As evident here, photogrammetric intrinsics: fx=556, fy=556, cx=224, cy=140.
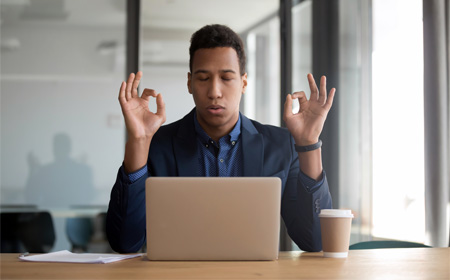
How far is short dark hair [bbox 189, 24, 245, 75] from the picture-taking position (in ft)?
7.37

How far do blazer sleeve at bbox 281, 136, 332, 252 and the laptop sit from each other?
0.43 metres

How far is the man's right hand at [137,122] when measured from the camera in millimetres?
1853

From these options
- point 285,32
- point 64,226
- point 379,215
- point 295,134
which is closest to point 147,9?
point 285,32

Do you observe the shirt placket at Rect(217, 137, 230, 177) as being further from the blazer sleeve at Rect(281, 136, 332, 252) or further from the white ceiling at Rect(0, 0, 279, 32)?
the white ceiling at Rect(0, 0, 279, 32)

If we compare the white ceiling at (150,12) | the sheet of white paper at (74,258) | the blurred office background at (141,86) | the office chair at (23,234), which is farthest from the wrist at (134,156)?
the white ceiling at (150,12)

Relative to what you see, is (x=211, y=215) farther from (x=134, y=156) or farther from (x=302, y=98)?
(x=302, y=98)

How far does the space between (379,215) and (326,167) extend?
0.67m

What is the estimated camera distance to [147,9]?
4.55 meters

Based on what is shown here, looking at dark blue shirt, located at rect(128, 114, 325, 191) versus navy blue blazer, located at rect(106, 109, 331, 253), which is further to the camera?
dark blue shirt, located at rect(128, 114, 325, 191)

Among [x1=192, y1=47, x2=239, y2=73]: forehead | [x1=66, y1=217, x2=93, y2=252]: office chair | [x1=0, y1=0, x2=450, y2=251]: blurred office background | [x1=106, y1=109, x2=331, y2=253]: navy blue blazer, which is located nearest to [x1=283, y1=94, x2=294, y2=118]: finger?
[x1=106, y1=109, x2=331, y2=253]: navy blue blazer

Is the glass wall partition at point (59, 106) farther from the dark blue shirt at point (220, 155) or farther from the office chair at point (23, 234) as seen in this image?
the dark blue shirt at point (220, 155)

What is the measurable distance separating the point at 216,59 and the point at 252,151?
1.30ft

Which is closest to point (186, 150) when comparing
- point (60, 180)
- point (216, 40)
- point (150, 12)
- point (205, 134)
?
point (205, 134)

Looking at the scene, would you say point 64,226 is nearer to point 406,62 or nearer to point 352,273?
point 406,62
